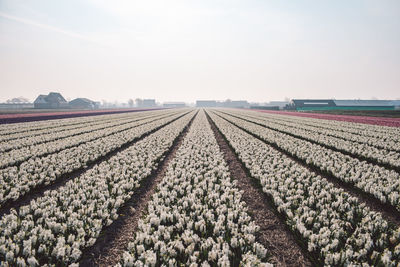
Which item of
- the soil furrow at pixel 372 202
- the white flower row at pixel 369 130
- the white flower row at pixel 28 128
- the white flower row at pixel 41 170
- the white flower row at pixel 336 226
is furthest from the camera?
the white flower row at pixel 28 128

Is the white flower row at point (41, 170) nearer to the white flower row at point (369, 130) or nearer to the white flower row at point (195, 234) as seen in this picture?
the white flower row at point (195, 234)

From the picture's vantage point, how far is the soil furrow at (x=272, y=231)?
428 cm

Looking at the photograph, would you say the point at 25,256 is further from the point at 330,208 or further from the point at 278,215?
the point at 330,208

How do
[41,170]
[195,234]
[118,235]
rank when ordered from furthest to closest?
[41,170], [118,235], [195,234]

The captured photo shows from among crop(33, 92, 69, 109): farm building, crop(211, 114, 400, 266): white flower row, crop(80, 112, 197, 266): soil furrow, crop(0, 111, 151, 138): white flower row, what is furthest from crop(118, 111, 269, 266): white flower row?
crop(33, 92, 69, 109): farm building

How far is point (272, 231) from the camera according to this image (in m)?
5.15

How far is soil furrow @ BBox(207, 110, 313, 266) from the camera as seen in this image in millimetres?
4281

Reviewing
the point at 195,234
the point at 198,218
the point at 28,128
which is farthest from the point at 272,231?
the point at 28,128

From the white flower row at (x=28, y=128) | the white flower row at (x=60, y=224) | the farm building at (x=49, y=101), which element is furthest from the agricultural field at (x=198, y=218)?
the farm building at (x=49, y=101)

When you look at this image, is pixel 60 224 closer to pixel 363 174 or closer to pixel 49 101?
pixel 363 174

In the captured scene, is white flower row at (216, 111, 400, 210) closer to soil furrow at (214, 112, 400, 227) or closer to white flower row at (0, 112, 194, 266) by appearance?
soil furrow at (214, 112, 400, 227)

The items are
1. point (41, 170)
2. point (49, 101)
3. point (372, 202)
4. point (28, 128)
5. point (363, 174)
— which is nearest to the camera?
point (372, 202)

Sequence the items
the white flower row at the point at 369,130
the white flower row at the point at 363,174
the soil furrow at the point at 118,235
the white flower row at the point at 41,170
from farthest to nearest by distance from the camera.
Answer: the white flower row at the point at 369,130 < the white flower row at the point at 41,170 < the white flower row at the point at 363,174 < the soil furrow at the point at 118,235

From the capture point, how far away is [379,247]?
13.2ft
